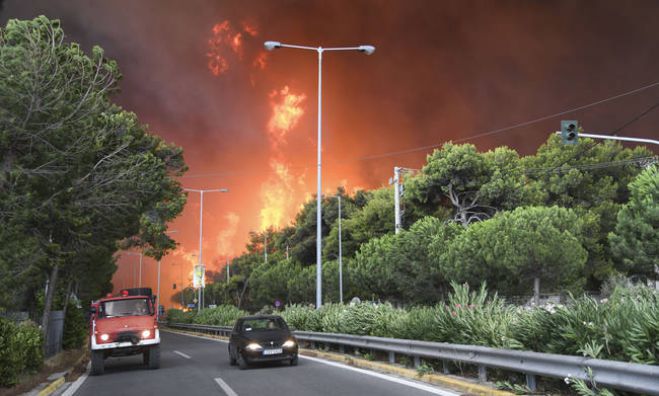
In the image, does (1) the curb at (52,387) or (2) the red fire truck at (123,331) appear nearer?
(1) the curb at (52,387)

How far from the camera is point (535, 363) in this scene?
329 inches

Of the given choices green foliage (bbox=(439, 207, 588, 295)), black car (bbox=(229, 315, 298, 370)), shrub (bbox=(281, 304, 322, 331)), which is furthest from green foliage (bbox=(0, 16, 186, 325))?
green foliage (bbox=(439, 207, 588, 295))

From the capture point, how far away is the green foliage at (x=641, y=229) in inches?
1791

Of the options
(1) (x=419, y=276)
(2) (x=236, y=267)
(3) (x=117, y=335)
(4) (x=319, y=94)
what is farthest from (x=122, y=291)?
(2) (x=236, y=267)

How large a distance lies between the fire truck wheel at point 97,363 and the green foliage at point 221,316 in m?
19.1

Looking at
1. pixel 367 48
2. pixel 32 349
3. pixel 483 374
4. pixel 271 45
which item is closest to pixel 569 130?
pixel 367 48

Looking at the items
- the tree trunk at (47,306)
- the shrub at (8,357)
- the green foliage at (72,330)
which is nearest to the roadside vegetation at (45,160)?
the shrub at (8,357)

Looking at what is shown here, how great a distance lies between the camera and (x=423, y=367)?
38.4 ft

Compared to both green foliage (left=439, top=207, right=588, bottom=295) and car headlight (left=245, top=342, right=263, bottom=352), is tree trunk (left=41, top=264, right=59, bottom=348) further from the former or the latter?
green foliage (left=439, top=207, right=588, bottom=295)

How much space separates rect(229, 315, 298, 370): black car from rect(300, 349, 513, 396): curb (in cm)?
142

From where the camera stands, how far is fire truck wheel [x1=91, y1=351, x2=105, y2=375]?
626 inches

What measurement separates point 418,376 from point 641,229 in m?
42.1

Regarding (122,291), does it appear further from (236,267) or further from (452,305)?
(236,267)

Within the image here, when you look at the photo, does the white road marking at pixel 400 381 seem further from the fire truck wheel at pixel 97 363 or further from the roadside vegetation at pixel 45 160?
the roadside vegetation at pixel 45 160
